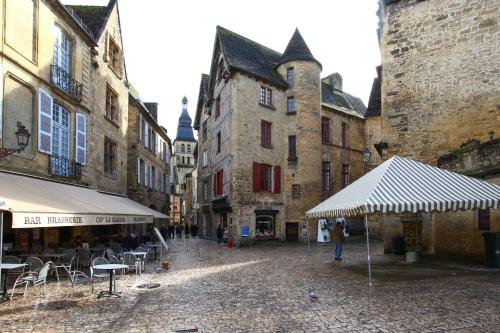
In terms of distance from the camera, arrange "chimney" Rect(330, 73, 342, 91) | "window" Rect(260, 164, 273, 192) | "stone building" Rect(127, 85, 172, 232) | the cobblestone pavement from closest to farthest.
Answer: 1. the cobblestone pavement
2. "stone building" Rect(127, 85, 172, 232)
3. "window" Rect(260, 164, 273, 192)
4. "chimney" Rect(330, 73, 342, 91)

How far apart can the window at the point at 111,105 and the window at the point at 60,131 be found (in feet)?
12.9

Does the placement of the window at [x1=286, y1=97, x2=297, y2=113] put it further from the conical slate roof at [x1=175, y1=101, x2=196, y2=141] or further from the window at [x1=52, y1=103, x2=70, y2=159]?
the conical slate roof at [x1=175, y1=101, x2=196, y2=141]

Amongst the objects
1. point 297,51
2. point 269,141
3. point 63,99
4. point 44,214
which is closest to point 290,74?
point 297,51

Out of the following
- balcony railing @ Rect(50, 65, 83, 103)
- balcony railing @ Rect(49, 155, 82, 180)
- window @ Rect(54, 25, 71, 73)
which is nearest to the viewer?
balcony railing @ Rect(49, 155, 82, 180)

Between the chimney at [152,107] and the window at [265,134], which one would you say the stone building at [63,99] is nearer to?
the window at [265,134]

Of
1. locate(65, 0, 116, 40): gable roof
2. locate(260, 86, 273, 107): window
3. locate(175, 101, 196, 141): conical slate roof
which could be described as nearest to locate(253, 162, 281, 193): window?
locate(260, 86, 273, 107): window

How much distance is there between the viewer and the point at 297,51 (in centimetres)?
2478

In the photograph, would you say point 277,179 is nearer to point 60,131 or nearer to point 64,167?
point 64,167

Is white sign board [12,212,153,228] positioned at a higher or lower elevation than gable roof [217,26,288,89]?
lower

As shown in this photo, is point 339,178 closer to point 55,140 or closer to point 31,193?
point 55,140

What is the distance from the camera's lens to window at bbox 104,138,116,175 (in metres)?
16.9

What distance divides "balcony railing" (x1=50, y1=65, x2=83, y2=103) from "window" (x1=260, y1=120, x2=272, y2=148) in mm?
11838

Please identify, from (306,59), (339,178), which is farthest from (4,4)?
(339,178)

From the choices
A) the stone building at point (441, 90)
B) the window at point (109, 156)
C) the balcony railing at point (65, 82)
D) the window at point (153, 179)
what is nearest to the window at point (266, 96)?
the stone building at point (441, 90)
